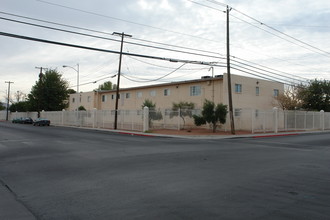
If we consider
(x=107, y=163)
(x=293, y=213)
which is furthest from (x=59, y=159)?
(x=293, y=213)

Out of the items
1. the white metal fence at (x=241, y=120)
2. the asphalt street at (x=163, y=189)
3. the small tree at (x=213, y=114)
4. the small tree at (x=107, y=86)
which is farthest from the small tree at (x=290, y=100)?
Result: the small tree at (x=107, y=86)

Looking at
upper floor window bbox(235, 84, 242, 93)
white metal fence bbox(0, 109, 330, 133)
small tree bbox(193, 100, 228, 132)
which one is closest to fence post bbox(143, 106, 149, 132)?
white metal fence bbox(0, 109, 330, 133)

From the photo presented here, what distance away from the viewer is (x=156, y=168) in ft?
29.9

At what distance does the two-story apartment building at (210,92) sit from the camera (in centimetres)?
3244

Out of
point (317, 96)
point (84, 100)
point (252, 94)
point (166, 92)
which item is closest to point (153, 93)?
point (166, 92)

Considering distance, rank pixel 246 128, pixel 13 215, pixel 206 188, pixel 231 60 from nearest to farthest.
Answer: pixel 13 215 < pixel 206 188 < pixel 231 60 < pixel 246 128

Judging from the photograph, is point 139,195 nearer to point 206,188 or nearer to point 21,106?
point 206,188

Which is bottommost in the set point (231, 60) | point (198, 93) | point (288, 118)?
point (288, 118)

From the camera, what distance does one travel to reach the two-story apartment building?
32.4 meters

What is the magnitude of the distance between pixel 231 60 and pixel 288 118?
39.2ft

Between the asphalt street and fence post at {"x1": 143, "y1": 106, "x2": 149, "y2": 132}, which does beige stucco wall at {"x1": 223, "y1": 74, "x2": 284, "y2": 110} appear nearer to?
fence post at {"x1": 143, "y1": 106, "x2": 149, "y2": 132}

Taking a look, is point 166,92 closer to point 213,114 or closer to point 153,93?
point 153,93

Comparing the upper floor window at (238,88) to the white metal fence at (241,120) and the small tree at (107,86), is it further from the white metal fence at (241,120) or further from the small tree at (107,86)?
the small tree at (107,86)

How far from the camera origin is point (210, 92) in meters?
33.2
